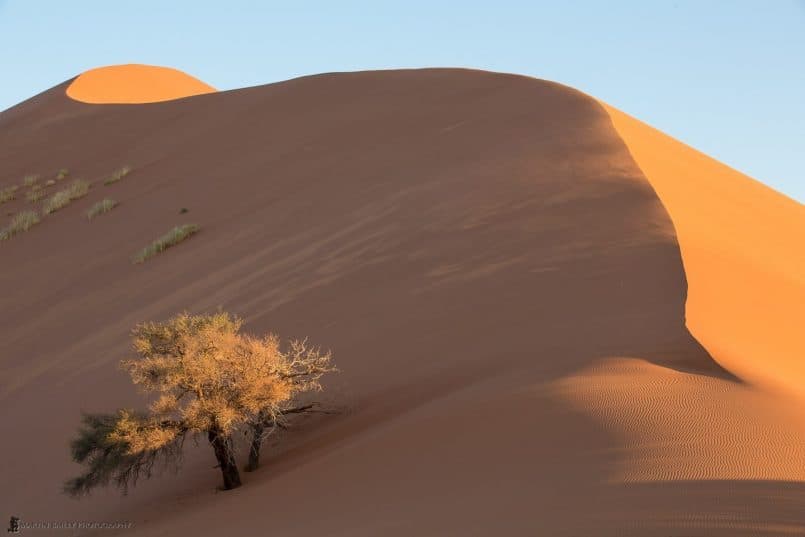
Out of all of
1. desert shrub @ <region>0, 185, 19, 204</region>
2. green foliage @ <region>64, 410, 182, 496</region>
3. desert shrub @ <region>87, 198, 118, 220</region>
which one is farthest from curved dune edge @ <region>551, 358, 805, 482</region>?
desert shrub @ <region>0, 185, 19, 204</region>

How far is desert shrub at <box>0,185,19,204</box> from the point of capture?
31.9m

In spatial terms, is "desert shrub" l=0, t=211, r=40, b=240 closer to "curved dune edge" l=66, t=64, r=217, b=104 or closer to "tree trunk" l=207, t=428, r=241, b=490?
"curved dune edge" l=66, t=64, r=217, b=104

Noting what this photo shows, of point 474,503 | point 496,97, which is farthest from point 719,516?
point 496,97

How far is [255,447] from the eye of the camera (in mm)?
12367

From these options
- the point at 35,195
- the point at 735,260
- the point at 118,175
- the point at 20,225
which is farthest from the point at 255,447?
the point at 35,195

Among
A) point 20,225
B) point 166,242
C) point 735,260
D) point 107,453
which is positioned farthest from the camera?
point 20,225

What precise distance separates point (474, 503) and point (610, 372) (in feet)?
9.07

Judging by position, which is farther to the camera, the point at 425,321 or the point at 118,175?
the point at 118,175

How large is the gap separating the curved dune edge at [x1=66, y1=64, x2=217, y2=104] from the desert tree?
28.3 metres

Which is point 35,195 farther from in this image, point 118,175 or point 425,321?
point 425,321

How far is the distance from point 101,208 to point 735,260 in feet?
56.2

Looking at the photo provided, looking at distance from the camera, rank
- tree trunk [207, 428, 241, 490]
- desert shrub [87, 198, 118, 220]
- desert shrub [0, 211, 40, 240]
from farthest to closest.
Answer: desert shrub [0, 211, 40, 240] → desert shrub [87, 198, 118, 220] → tree trunk [207, 428, 241, 490]

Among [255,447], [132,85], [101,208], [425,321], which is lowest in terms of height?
[255,447]

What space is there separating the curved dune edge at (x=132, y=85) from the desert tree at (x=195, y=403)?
28349mm
